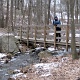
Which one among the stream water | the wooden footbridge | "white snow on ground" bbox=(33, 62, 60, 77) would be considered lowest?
the stream water

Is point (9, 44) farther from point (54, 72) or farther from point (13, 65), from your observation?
point (54, 72)

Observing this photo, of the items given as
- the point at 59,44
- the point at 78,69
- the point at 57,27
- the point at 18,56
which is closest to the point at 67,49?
the point at 59,44

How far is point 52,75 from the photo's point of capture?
10.0m

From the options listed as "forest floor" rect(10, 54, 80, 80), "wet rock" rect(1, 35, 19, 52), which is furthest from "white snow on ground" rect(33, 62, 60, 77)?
"wet rock" rect(1, 35, 19, 52)

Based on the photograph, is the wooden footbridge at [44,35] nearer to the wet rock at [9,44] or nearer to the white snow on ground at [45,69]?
the wet rock at [9,44]

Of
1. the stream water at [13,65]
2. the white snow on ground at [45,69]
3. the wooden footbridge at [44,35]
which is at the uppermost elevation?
the wooden footbridge at [44,35]

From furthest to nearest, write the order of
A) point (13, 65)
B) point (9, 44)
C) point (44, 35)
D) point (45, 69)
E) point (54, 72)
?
point (9, 44) → point (44, 35) → point (13, 65) → point (45, 69) → point (54, 72)

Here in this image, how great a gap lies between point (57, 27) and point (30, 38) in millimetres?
3879

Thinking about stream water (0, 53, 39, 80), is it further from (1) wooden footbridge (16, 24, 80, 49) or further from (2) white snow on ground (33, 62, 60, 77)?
(1) wooden footbridge (16, 24, 80, 49)

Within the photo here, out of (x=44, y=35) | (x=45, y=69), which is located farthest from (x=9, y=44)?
(x=45, y=69)

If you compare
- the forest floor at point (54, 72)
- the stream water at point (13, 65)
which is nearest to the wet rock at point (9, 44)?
the stream water at point (13, 65)

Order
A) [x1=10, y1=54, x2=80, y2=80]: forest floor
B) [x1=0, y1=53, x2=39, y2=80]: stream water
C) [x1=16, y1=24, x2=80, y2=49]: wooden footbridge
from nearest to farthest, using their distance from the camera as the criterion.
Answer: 1. [x1=10, y1=54, x2=80, y2=80]: forest floor
2. [x1=0, y1=53, x2=39, y2=80]: stream water
3. [x1=16, y1=24, x2=80, y2=49]: wooden footbridge

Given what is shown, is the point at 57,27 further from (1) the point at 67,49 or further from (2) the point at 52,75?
(2) the point at 52,75

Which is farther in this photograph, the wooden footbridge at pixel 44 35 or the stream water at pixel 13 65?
the wooden footbridge at pixel 44 35
